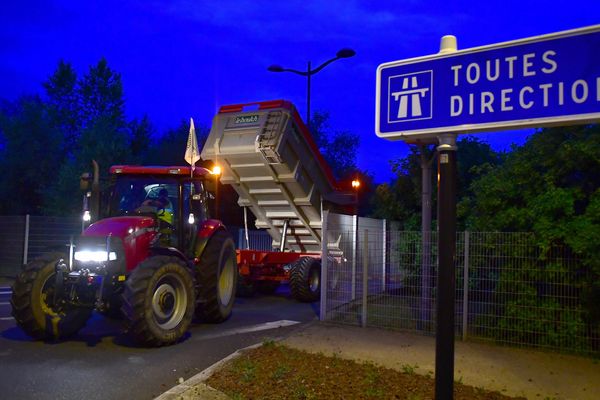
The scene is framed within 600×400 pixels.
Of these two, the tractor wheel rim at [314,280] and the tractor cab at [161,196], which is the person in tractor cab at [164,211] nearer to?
the tractor cab at [161,196]

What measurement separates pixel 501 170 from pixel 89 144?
797 inches

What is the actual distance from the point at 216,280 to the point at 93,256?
7.96ft

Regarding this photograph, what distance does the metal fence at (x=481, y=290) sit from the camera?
7977mm

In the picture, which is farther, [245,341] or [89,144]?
[89,144]

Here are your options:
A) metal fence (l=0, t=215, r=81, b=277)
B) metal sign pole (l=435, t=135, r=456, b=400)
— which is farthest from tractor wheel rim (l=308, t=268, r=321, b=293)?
metal sign pole (l=435, t=135, r=456, b=400)

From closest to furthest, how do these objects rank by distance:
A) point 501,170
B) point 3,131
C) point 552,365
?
point 552,365 → point 501,170 → point 3,131

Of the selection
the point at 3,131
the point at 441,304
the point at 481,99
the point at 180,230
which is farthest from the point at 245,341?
the point at 3,131

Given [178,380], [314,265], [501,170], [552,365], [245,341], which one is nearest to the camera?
[178,380]

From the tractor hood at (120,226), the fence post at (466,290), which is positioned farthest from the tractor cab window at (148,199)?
the fence post at (466,290)

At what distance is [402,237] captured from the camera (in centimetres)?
1043

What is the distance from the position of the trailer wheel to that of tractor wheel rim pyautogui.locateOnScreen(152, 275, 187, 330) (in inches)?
256

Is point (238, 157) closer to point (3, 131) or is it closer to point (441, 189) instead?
point (441, 189)

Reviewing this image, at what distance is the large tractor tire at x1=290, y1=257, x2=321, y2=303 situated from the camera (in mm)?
13344

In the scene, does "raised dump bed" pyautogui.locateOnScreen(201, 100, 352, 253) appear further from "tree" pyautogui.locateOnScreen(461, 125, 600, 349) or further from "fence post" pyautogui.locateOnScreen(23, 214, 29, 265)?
"fence post" pyautogui.locateOnScreen(23, 214, 29, 265)
